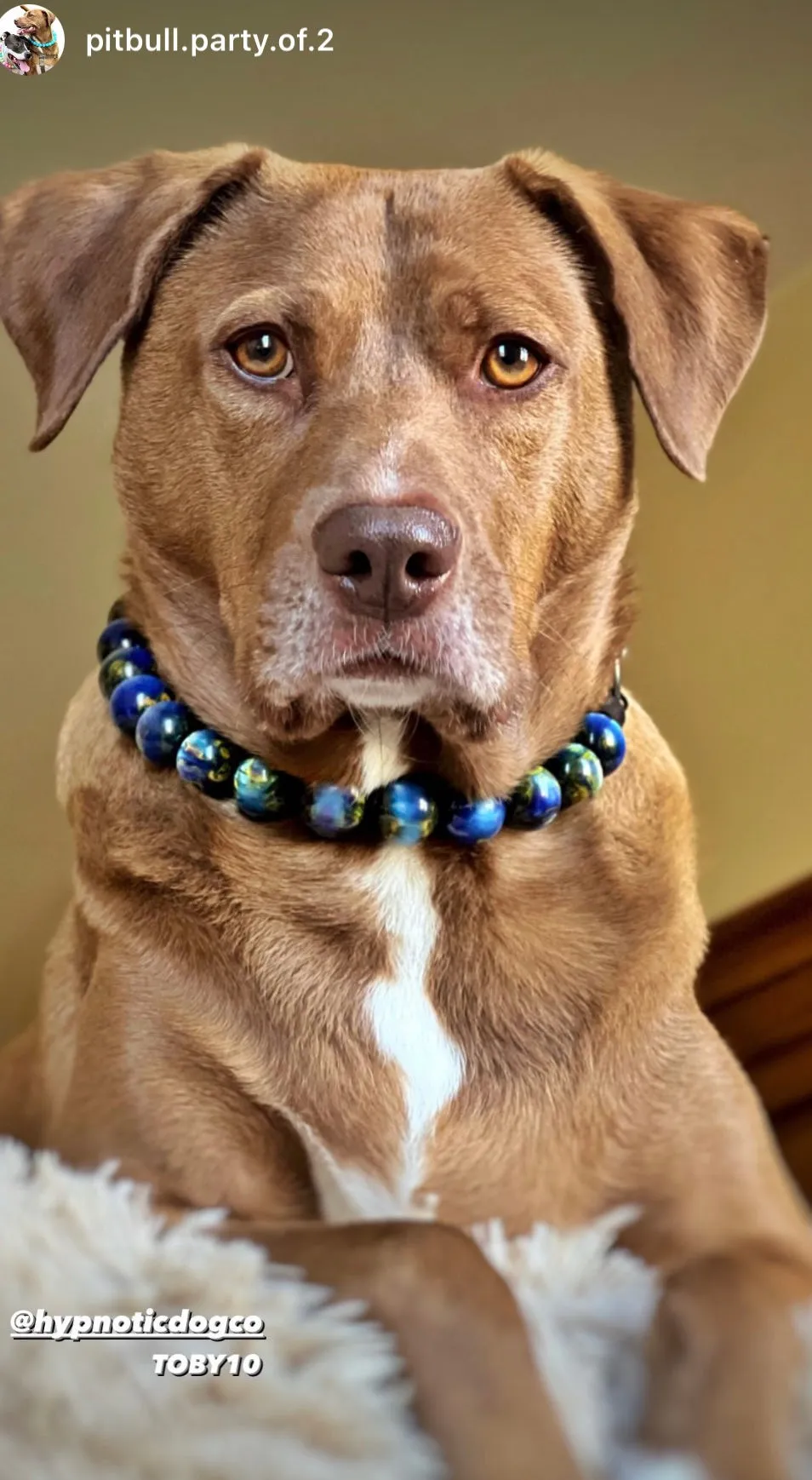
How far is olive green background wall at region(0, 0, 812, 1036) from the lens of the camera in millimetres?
1088

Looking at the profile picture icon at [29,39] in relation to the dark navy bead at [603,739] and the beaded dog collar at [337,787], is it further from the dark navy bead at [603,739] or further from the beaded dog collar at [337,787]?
the dark navy bead at [603,739]

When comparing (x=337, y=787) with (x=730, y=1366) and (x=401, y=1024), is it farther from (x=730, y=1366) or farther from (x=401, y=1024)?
(x=730, y=1366)

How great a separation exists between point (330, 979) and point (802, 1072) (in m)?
0.41

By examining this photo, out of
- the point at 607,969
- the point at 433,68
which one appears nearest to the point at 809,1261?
the point at 607,969

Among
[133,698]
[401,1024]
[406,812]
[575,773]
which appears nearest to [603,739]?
[575,773]

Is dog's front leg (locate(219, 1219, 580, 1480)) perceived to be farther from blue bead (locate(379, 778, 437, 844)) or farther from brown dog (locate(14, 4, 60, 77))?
brown dog (locate(14, 4, 60, 77))

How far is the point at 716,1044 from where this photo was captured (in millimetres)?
1056

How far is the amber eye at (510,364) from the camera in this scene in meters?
1.01

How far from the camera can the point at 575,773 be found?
3.49 ft

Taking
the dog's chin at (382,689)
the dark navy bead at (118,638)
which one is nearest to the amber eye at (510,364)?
the dog's chin at (382,689)

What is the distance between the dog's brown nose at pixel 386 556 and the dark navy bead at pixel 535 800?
0.23 metres

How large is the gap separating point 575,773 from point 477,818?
9 cm

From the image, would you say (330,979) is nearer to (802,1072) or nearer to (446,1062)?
(446,1062)

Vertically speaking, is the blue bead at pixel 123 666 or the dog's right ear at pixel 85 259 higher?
the dog's right ear at pixel 85 259
